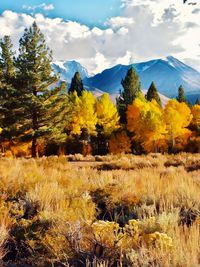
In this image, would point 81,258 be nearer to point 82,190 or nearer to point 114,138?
point 82,190

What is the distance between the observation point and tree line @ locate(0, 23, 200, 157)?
34.0 meters

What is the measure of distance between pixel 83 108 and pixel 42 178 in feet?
137

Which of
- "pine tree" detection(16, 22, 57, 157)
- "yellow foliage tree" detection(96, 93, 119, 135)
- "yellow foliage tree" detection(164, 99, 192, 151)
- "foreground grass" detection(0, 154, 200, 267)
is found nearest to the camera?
"foreground grass" detection(0, 154, 200, 267)

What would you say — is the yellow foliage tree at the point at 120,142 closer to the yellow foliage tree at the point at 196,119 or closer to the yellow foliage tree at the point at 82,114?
the yellow foliage tree at the point at 82,114

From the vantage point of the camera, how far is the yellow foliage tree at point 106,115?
53406 mm

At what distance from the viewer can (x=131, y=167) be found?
19.5 m

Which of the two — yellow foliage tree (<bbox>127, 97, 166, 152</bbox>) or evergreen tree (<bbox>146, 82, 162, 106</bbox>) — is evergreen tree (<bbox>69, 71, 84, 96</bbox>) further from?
evergreen tree (<bbox>146, 82, 162, 106</bbox>)

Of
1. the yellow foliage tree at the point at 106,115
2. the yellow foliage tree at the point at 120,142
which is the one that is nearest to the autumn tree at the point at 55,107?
the yellow foliage tree at the point at 106,115

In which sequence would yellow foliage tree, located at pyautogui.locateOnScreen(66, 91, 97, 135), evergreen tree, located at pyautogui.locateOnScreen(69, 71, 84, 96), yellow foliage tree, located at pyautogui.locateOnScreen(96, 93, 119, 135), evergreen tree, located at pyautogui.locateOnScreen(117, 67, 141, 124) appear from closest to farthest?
yellow foliage tree, located at pyautogui.locateOnScreen(66, 91, 97, 135) → yellow foliage tree, located at pyautogui.locateOnScreen(96, 93, 119, 135) → evergreen tree, located at pyautogui.locateOnScreen(117, 67, 141, 124) → evergreen tree, located at pyautogui.locateOnScreen(69, 71, 84, 96)

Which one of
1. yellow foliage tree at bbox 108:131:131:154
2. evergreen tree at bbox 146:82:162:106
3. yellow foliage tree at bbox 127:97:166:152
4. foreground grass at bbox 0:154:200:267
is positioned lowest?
foreground grass at bbox 0:154:200:267

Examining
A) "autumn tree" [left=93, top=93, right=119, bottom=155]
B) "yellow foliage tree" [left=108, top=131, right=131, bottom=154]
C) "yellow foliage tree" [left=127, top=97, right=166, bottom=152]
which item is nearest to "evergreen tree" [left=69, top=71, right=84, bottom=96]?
"autumn tree" [left=93, top=93, right=119, bottom=155]

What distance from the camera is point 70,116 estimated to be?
140ft

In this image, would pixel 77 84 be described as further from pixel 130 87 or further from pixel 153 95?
pixel 153 95

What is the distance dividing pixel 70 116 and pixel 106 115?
11.7 metres
